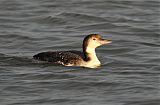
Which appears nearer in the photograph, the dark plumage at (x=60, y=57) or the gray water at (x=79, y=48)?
the gray water at (x=79, y=48)

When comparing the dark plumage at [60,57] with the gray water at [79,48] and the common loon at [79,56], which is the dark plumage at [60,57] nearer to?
the common loon at [79,56]

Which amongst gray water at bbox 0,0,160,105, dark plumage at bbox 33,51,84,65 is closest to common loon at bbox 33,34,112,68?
dark plumage at bbox 33,51,84,65

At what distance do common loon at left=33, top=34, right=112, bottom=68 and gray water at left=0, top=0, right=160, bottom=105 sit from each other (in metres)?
0.17

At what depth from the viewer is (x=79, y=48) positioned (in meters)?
19.5

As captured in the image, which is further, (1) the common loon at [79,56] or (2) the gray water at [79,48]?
(1) the common loon at [79,56]

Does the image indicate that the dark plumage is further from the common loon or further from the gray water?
the gray water

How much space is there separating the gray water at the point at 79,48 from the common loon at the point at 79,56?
0.17 m

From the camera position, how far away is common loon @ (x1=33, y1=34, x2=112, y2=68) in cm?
1730

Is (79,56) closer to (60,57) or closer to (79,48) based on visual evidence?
(60,57)

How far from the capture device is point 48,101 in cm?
1417

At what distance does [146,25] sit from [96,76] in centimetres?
577

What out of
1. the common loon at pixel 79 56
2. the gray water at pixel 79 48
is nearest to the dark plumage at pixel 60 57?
the common loon at pixel 79 56

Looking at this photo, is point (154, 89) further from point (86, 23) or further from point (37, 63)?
point (86, 23)

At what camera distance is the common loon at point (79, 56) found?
17.3m
